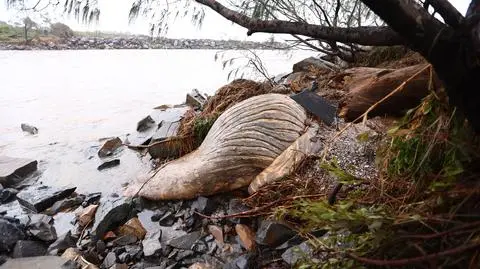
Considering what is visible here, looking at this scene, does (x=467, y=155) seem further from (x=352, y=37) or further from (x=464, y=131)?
(x=352, y=37)

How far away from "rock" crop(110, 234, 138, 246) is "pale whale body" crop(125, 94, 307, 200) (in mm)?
555

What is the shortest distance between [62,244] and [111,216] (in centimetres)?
49

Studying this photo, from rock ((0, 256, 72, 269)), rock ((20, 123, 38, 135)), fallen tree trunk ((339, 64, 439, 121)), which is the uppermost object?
fallen tree trunk ((339, 64, 439, 121))

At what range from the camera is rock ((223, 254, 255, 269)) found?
2522 millimetres

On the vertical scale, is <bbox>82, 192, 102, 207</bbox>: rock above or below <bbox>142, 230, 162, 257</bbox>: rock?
below

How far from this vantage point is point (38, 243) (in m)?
3.32

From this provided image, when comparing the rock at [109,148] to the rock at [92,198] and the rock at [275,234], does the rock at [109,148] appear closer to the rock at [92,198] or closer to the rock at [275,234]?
the rock at [92,198]

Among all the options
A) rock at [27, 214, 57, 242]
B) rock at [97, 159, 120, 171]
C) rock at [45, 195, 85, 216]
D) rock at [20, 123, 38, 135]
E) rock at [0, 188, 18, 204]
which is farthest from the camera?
rock at [20, 123, 38, 135]

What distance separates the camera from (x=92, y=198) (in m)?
4.29

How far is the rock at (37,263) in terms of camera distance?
9.76 ft

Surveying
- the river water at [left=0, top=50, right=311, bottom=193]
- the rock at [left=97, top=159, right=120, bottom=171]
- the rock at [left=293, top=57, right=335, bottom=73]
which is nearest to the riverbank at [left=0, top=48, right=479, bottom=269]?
the rock at [left=97, top=159, right=120, bottom=171]

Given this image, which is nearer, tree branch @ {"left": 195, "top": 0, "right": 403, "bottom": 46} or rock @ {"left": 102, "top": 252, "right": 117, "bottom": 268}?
tree branch @ {"left": 195, "top": 0, "right": 403, "bottom": 46}

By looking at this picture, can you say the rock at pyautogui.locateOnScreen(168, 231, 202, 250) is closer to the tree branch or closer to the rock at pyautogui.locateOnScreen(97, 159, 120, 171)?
the tree branch

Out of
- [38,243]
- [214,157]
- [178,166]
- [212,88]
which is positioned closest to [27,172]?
[38,243]
